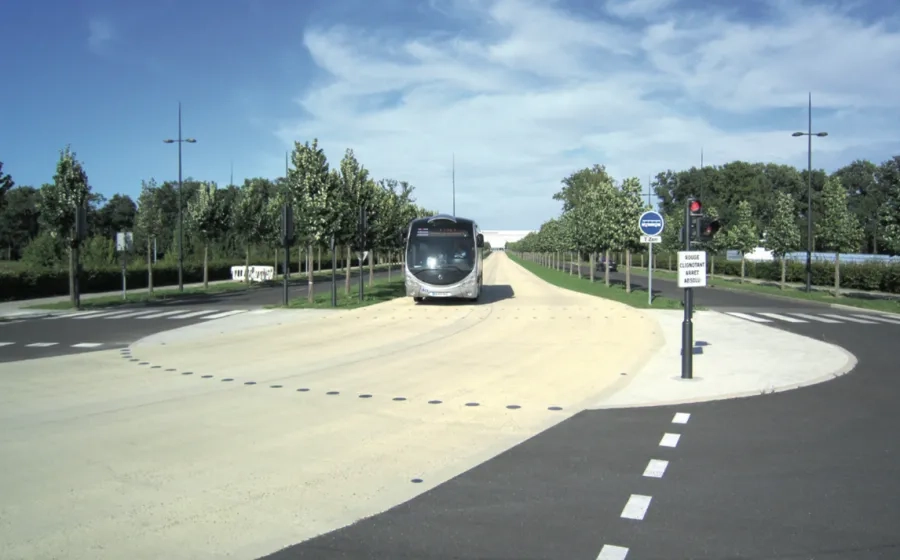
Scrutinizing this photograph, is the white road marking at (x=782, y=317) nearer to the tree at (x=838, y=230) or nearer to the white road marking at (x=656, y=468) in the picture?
the tree at (x=838, y=230)

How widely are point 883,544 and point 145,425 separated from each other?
6.97 metres

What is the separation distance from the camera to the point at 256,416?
8.20m

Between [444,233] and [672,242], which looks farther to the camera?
[672,242]

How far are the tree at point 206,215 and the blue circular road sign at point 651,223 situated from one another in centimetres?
2520

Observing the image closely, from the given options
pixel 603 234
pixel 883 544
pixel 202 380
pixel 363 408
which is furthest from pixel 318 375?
pixel 603 234

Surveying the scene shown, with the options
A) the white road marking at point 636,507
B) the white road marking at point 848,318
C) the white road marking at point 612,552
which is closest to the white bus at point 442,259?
the white road marking at point 848,318

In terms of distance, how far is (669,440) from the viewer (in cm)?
727

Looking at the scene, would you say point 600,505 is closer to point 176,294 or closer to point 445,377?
point 445,377

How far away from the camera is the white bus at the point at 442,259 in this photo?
81.8ft

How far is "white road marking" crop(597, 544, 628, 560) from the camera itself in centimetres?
440

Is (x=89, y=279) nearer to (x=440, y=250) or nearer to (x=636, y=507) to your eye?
(x=440, y=250)

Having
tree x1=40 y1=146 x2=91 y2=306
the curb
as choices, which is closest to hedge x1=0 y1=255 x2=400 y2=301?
tree x1=40 y1=146 x2=91 y2=306

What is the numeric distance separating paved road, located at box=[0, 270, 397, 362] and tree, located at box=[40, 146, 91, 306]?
9.87 ft

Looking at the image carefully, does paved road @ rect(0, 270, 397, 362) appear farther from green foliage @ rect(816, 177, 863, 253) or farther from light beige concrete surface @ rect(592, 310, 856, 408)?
green foliage @ rect(816, 177, 863, 253)
